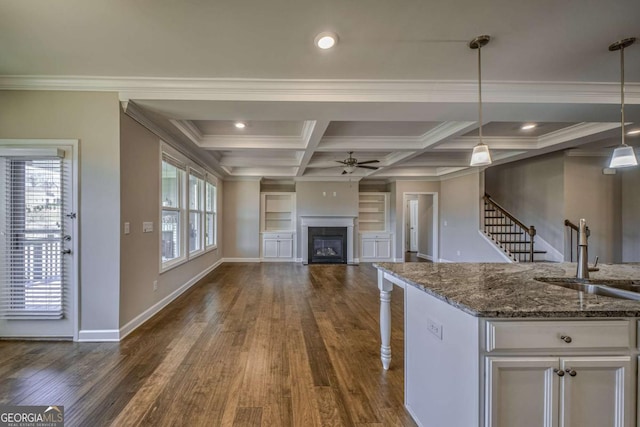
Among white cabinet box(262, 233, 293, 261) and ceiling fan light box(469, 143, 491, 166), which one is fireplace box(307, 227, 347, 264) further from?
ceiling fan light box(469, 143, 491, 166)

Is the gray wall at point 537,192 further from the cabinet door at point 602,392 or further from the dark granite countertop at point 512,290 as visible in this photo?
the cabinet door at point 602,392

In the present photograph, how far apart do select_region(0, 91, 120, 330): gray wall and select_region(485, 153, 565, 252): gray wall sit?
7.45 m

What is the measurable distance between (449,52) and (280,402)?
3.05 meters

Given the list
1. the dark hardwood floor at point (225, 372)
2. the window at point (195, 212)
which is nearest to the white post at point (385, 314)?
the dark hardwood floor at point (225, 372)

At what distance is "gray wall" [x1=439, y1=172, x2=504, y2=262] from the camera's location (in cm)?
671

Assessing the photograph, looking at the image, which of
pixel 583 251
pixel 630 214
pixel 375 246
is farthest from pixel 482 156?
pixel 375 246

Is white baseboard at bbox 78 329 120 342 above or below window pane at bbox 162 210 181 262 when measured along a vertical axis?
below

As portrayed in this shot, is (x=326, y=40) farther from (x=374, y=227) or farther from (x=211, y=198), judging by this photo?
(x=374, y=227)

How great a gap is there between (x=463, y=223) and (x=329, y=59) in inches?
245

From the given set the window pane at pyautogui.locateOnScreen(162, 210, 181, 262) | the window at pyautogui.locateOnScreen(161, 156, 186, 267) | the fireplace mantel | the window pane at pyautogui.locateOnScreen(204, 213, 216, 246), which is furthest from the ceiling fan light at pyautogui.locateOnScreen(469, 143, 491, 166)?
the fireplace mantel

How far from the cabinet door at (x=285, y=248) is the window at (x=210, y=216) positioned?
1875 millimetres

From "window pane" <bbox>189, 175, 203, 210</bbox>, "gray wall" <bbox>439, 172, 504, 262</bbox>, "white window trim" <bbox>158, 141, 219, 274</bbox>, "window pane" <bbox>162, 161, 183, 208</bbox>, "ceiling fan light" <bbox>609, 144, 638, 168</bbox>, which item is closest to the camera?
"ceiling fan light" <bbox>609, 144, 638, 168</bbox>

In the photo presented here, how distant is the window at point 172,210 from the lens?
4168 mm

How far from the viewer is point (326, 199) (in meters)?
8.10
